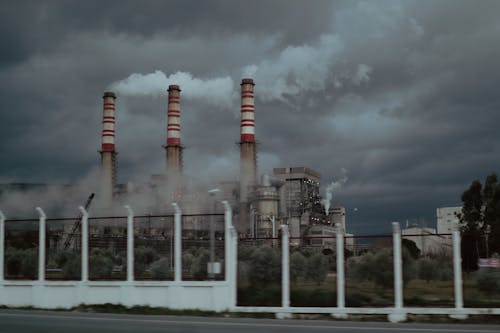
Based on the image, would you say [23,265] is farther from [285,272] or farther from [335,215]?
[335,215]

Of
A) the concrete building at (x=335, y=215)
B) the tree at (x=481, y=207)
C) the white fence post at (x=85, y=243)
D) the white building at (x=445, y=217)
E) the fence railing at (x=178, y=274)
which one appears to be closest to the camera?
the fence railing at (x=178, y=274)

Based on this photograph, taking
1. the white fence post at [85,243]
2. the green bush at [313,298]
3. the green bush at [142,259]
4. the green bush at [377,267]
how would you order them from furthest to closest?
the green bush at [377,267] < the green bush at [142,259] < the white fence post at [85,243] < the green bush at [313,298]

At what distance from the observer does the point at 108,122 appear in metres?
88.3

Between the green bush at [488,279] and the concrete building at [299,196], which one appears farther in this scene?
the concrete building at [299,196]

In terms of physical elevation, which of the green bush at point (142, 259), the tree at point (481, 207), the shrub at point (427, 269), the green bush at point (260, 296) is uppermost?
the tree at point (481, 207)

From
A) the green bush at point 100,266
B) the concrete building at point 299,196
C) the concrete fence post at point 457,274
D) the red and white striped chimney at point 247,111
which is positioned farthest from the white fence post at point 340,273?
the concrete building at point 299,196

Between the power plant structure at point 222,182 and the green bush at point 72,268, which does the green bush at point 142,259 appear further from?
the power plant structure at point 222,182

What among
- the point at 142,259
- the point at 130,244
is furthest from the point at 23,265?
the point at 130,244

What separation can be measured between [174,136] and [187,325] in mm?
70987

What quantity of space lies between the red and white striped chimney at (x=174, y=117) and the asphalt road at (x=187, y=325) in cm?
6739

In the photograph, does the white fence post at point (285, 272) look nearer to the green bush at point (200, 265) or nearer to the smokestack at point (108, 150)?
the green bush at point (200, 265)

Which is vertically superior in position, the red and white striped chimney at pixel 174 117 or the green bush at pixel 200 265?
the red and white striped chimney at pixel 174 117

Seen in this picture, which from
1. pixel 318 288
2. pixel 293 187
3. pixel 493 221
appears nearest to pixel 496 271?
pixel 318 288

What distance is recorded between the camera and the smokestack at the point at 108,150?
8469 cm
